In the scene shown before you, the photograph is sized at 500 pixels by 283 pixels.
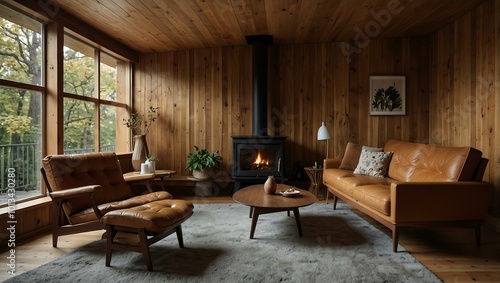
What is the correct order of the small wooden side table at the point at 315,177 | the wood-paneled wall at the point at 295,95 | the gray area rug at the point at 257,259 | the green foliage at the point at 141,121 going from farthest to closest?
the green foliage at the point at 141,121
the wood-paneled wall at the point at 295,95
the small wooden side table at the point at 315,177
the gray area rug at the point at 257,259

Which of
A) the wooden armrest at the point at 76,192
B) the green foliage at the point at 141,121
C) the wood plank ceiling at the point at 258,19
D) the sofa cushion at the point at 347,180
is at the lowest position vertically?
the sofa cushion at the point at 347,180

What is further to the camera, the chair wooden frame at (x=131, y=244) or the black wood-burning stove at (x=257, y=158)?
the black wood-burning stove at (x=257, y=158)

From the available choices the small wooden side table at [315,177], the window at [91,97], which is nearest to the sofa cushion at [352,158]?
the small wooden side table at [315,177]

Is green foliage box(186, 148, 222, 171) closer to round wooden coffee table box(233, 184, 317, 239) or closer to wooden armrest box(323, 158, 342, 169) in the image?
round wooden coffee table box(233, 184, 317, 239)

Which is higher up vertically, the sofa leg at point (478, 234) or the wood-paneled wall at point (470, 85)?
the wood-paneled wall at point (470, 85)

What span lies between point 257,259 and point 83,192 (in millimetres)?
1545

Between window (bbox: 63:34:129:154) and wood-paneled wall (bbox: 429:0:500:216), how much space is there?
17.2 ft

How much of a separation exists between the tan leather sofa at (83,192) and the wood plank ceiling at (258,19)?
1890 mm

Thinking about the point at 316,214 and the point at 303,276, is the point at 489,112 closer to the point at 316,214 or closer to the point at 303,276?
the point at 316,214

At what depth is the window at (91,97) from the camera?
3740 mm

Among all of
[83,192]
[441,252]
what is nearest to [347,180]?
[441,252]

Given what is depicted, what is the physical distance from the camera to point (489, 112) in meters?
3.36

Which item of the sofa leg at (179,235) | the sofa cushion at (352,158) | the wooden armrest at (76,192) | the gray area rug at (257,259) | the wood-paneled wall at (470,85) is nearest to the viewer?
the gray area rug at (257,259)

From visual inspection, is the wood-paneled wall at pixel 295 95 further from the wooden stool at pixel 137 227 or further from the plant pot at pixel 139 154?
the wooden stool at pixel 137 227
